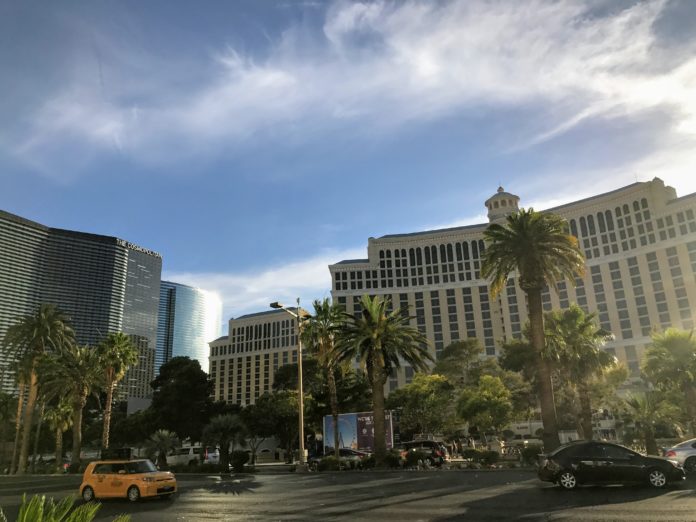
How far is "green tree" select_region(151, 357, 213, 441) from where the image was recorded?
7331 centimetres

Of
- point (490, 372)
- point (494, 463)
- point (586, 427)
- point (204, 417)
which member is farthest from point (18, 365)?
point (490, 372)

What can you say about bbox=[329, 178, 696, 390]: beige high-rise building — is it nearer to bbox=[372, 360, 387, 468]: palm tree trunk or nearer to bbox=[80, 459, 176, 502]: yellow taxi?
bbox=[372, 360, 387, 468]: palm tree trunk

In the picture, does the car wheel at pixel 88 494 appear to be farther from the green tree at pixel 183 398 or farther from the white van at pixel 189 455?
the green tree at pixel 183 398

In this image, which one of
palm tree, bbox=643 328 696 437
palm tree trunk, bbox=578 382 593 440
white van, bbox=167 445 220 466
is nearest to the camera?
palm tree, bbox=643 328 696 437

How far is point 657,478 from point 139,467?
1723cm

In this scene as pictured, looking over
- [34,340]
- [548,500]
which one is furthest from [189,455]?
[548,500]

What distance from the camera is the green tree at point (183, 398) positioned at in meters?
73.3

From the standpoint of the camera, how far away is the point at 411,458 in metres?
31.2

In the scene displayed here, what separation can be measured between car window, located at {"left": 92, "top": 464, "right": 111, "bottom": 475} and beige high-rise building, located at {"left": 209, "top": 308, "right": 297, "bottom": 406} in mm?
151495

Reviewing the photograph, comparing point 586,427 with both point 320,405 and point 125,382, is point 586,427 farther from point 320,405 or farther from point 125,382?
point 125,382

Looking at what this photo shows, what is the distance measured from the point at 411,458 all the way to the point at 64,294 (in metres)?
169

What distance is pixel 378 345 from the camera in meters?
34.2

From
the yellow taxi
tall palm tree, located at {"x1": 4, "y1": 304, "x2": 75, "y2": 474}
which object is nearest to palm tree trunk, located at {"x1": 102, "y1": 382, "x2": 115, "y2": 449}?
tall palm tree, located at {"x1": 4, "y1": 304, "x2": 75, "y2": 474}

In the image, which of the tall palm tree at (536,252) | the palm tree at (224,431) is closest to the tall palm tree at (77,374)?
the palm tree at (224,431)
